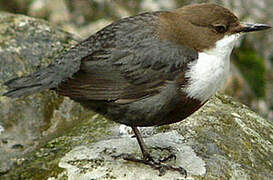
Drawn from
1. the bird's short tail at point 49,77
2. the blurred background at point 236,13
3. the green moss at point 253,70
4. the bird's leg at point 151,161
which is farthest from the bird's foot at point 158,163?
the green moss at point 253,70

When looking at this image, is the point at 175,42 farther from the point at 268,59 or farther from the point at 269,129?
the point at 268,59

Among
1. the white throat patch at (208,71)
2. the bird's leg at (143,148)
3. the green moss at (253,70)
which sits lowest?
the green moss at (253,70)

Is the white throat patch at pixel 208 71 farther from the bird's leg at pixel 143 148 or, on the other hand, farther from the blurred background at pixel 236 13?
the blurred background at pixel 236 13

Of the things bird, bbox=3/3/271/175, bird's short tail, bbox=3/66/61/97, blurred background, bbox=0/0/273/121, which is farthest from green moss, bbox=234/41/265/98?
bird's short tail, bbox=3/66/61/97

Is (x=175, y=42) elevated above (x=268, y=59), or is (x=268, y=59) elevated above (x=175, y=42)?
(x=175, y=42)

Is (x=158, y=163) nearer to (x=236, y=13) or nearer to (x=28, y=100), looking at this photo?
(x=28, y=100)

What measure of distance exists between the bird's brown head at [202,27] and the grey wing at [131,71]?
9 cm

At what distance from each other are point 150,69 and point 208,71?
1.31 ft

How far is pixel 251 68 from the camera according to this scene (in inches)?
306

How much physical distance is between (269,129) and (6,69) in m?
2.45

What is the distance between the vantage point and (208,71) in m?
3.61

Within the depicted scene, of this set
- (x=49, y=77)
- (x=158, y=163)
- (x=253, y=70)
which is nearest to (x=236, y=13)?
(x=253, y=70)

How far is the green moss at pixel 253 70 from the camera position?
302 inches

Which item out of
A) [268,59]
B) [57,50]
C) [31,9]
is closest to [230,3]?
[268,59]
